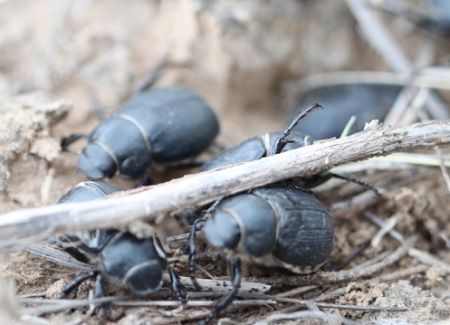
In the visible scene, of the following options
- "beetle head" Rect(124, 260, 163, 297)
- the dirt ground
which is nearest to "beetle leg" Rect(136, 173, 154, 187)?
the dirt ground

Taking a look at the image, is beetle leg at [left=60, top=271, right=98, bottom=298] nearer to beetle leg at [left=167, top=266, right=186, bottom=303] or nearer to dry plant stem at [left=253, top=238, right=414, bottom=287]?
beetle leg at [left=167, top=266, right=186, bottom=303]

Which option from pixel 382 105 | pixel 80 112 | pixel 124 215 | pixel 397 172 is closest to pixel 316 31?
pixel 382 105

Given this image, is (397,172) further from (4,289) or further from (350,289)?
(4,289)

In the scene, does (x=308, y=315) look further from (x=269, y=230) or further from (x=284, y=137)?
→ (x=284, y=137)

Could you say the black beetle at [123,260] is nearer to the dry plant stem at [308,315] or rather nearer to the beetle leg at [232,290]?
the beetle leg at [232,290]

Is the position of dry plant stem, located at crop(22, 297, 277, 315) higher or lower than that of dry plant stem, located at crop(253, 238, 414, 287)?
higher

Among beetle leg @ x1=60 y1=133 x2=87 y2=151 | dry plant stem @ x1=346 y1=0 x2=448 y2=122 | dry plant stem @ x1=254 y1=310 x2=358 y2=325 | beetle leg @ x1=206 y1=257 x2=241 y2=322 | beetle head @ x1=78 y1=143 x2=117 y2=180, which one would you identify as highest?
dry plant stem @ x1=346 y1=0 x2=448 y2=122
